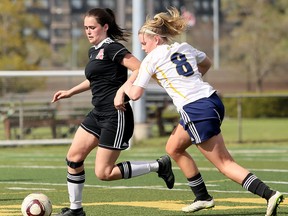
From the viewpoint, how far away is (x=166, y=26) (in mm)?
9484

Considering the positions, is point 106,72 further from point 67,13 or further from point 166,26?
point 67,13

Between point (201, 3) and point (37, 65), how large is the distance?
93.9m

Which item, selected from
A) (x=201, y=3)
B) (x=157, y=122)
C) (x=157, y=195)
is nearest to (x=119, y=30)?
(x=157, y=195)

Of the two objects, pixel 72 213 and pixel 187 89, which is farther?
pixel 72 213

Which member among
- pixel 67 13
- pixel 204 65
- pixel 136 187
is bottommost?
pixel 67 13

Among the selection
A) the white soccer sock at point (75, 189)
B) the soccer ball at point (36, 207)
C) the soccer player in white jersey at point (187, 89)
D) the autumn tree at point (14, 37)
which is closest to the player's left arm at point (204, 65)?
the soccer player in white jersey at point (187, 89)

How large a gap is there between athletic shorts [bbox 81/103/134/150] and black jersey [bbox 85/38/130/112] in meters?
0.08

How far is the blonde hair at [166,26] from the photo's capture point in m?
9.45

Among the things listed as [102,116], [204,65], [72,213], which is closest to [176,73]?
[204,65]

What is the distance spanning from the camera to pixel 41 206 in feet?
31.0

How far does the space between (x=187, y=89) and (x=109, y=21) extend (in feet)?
3.71

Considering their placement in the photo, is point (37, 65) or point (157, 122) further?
point (37, 65)

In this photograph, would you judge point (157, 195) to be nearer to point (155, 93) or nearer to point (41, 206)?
point (41, 206)

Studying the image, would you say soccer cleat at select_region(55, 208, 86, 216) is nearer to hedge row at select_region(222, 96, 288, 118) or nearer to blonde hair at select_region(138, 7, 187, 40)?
blonde hair at select_region(138, 7, 187, 40)
